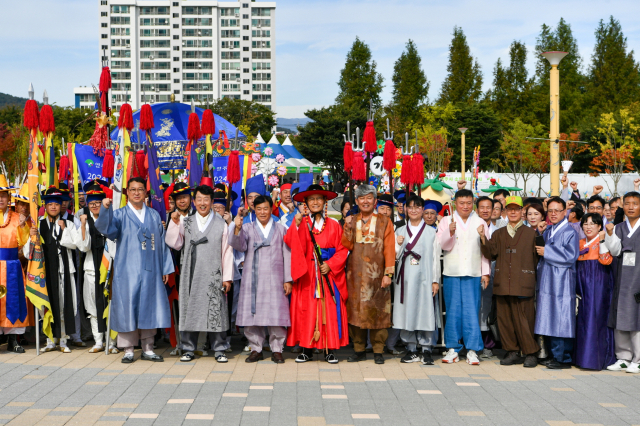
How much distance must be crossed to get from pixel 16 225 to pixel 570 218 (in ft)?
20.3

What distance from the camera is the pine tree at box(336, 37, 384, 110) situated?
54.8 metres

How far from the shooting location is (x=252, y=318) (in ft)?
20.8

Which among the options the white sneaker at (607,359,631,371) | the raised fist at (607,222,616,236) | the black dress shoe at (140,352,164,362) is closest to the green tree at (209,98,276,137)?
the black dress shoe at (140,352,164,362)

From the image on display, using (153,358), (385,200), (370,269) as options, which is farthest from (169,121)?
(370,269)

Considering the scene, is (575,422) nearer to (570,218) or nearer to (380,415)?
(380,415)

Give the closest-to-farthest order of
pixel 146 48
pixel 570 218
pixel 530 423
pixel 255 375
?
pixel 530 423 < pixel 255 375 < pixel 570 218 < pixel 146 48

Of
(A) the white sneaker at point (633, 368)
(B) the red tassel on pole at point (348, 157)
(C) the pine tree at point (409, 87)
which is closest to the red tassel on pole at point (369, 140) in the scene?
(B) the red tassel on pole at point (348, 157)

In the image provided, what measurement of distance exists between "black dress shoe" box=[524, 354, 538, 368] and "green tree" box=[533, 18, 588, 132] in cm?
4430

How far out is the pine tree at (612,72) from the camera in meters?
50.4

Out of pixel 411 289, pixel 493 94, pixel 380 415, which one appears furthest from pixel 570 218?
pixel 493 94

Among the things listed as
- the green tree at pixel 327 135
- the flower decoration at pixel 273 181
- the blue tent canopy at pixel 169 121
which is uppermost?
the green tree at pixel 327 135

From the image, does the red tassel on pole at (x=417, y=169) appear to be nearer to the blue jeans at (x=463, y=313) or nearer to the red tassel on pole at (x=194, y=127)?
the blue jeans at (x=463, y=313)

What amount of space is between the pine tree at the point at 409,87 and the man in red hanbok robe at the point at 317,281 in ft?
153

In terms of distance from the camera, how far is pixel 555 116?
31.6ft
